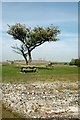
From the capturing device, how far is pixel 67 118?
43.6 feet

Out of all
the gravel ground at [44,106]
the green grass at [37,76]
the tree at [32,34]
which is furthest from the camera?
the tree at [32,34]

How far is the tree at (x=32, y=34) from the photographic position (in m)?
64.4

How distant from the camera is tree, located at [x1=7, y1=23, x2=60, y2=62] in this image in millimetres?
64444

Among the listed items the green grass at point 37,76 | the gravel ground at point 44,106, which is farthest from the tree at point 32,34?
the gravel ground at point 44,106

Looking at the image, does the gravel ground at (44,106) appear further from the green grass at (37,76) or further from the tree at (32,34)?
the tree at (32,34)

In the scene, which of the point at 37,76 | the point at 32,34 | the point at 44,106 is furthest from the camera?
the point at 32,34

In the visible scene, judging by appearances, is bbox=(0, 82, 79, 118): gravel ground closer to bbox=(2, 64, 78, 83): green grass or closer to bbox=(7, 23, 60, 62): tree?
bbox=(2, 64, 78, 83): green grass

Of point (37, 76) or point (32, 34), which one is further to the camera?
point (32, 34)

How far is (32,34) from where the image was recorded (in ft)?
211

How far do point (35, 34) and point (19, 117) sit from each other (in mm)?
51062

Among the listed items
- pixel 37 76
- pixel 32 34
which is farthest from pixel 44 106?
pixel 32 34

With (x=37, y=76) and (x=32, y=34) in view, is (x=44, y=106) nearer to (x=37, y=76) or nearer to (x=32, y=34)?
(x=37, y=76)

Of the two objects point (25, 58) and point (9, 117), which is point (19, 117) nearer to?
point (9, 117)

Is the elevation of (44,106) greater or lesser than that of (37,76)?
lesser
